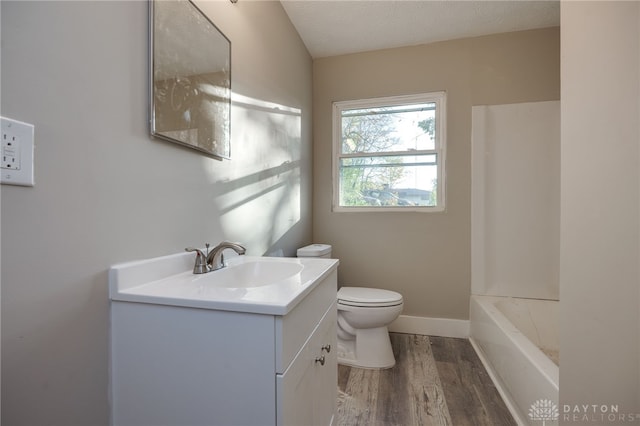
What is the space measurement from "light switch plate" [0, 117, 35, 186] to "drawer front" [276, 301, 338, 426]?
2.28 feet

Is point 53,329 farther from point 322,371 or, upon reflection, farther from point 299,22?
point 299,22

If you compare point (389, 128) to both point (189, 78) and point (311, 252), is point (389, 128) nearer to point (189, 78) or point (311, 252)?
point (311, 252)

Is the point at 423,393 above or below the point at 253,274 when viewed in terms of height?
below

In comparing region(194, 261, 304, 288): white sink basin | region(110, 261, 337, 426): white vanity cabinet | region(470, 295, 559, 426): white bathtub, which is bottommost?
region(470, 295, 559, 426): white bathtub

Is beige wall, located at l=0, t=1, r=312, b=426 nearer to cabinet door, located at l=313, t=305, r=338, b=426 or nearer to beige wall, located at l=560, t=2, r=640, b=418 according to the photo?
cabinet door, located at l=313, t=305, r=338, b=426

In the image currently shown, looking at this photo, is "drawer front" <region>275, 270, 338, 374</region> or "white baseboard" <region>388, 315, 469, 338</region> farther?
"white baseboard" <region>388, 315, 469, 338</region>

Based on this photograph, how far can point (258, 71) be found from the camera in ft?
5.45

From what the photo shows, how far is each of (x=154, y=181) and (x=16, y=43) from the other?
1.43 feet

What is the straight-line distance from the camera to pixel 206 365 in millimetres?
710

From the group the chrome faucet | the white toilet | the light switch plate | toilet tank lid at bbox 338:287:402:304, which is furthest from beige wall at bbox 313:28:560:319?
the light switch plate

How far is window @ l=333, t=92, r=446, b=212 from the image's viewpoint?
8.07ft

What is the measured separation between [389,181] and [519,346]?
1.48 meters

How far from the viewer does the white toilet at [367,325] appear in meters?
1.88

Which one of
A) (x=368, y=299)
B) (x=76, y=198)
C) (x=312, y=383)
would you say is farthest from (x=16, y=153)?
(x=368, y=299)
